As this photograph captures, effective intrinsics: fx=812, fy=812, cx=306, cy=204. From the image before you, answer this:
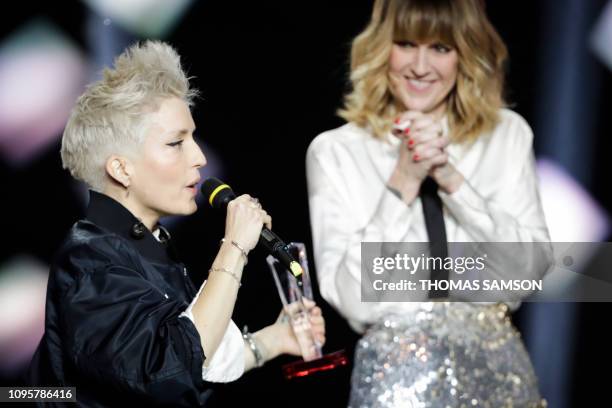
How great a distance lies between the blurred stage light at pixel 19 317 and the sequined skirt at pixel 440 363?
111 cm

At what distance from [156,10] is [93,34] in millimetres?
191

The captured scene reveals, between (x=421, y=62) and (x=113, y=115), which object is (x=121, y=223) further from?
(x=421, y=62)

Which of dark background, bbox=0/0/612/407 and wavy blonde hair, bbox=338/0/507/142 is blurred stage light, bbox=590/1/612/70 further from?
wavy blonde hair, bbox=338/0/507/142

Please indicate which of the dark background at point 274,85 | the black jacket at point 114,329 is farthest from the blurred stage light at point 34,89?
the black jacket at point 114,329

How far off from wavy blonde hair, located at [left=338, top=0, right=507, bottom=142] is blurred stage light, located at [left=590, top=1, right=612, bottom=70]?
0.41m

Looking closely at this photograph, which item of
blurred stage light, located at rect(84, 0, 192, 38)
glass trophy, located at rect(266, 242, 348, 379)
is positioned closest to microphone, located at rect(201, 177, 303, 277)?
glass trophy, located at rect(266, 242, 348, 379)

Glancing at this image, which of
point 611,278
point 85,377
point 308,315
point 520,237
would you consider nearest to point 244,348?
point 308,315

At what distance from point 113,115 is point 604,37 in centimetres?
148

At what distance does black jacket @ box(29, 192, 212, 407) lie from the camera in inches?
51.9

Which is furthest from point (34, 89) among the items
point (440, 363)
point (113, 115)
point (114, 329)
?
point (440, 363)

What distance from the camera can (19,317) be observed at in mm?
2436

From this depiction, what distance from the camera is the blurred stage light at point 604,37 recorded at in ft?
7.55

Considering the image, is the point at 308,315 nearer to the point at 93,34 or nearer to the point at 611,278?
the point at 611,278

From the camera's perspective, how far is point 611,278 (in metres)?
2.17
